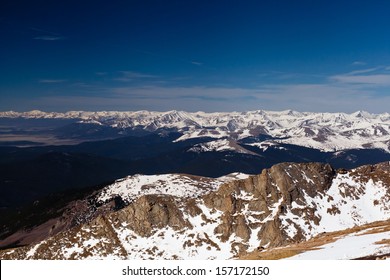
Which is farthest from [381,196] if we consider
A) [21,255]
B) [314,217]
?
[21,255]

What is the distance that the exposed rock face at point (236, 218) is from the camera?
154500 millimetres

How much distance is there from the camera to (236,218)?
166625mm

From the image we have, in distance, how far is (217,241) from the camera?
157875 mm

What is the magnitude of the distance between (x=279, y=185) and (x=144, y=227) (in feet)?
231

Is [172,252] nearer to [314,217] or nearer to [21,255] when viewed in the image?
[314,217]

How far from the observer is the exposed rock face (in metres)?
154

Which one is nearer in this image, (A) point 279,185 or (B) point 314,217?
(B) point 314,217

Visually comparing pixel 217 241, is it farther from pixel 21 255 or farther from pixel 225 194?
pixel 21 255

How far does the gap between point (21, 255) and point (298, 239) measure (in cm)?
13094
